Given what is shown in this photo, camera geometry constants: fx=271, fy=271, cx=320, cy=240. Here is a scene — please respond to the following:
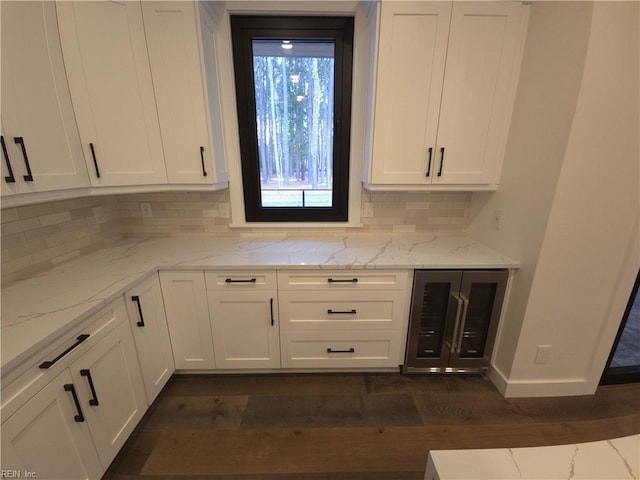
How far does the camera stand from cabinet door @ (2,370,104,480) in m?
0.87

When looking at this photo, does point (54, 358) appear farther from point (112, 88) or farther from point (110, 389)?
point (112, 88)

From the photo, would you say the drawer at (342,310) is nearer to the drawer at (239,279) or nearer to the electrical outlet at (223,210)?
the drawer at (239,279)

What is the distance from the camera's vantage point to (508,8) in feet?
5.00

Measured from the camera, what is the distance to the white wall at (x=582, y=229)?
4.10ft

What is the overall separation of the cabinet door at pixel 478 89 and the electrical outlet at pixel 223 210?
1.55 m

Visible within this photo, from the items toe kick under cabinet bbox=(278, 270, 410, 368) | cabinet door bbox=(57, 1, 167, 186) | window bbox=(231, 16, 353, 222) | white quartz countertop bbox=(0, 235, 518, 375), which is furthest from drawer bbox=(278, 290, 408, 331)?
cabinet door bbox=(57, 1, 167, 186)

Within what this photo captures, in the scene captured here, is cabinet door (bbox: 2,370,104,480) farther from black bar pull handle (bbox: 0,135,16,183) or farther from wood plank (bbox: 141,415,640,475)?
black bar pull handle (bbox: 0,135,16,183)

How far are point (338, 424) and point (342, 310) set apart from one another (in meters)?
0.65

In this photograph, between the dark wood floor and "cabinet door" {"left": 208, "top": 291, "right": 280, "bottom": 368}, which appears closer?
the dark wood floor

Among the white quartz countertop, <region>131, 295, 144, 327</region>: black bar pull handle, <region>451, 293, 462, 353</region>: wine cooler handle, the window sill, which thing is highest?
the window sill

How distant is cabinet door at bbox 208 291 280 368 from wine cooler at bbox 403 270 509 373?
3.02 feet

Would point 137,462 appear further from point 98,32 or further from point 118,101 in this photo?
point 98,32

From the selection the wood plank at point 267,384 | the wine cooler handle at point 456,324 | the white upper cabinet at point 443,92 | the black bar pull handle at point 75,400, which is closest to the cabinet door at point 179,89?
the white upper cabinet at point 443,92

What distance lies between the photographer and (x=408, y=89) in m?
1.63
